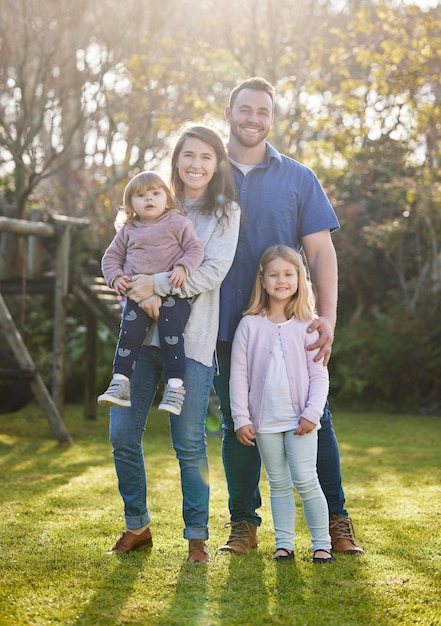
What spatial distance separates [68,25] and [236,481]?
10.0 meters

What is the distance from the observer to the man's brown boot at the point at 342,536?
3713mm

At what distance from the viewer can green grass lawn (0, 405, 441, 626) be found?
2.87 metres

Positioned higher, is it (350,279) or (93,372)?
(350,279)

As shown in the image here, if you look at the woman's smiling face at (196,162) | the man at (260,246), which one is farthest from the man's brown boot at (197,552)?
the woman's smiling face at (196,162)

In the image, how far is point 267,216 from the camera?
3.82m

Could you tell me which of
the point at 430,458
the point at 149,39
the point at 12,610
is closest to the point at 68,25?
the point at 149,39

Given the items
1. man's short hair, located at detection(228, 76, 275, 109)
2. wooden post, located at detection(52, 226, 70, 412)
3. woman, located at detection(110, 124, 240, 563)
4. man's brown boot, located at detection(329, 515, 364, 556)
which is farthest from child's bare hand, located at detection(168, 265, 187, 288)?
wooden post, located at detection(52, 226, 70, 412)

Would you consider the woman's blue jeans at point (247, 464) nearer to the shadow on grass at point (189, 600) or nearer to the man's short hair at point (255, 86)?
the shadow on grass at point (189, 600)

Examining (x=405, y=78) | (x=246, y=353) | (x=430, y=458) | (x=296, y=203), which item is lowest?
(x=430, y=458)

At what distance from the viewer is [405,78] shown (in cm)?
973

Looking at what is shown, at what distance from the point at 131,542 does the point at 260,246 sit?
1465mm

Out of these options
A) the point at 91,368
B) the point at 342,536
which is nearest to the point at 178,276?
the point at 342,536

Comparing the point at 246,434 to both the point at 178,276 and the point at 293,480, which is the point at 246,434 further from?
the point at 178,276

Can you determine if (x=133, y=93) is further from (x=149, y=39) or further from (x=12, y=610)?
(x=12, y=610)
